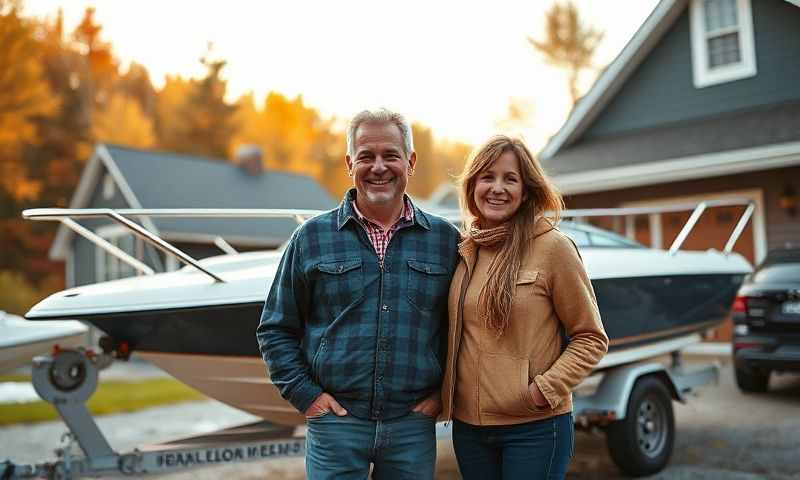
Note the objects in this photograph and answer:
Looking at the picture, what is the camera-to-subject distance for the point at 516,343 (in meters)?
2.44

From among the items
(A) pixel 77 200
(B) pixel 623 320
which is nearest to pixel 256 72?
(A) pixel 77 200

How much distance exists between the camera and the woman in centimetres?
241

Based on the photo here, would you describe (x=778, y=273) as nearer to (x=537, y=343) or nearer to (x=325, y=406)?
(x=537, y=343)

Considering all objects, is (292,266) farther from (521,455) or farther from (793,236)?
(793,236)

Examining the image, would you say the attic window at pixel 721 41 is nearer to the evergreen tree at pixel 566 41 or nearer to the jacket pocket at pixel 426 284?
the jacket pocket at pixel 426 284

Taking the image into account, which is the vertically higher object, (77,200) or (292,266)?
(77,200)

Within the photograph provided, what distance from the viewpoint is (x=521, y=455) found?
7.91 feet

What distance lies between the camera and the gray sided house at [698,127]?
398 inches

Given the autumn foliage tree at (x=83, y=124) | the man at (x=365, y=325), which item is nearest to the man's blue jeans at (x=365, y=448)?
the man at (x=365, y=325)

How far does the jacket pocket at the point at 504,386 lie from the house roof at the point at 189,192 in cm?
1431

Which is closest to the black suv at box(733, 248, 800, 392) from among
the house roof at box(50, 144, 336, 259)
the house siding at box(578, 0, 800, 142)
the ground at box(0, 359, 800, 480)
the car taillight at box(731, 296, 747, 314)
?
the car taillight at box(731, 296, 747, 314)

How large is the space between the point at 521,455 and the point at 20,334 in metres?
4.62

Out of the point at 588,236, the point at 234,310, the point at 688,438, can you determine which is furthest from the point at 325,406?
the point at 688,438

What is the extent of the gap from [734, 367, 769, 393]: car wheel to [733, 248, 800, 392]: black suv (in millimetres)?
867
